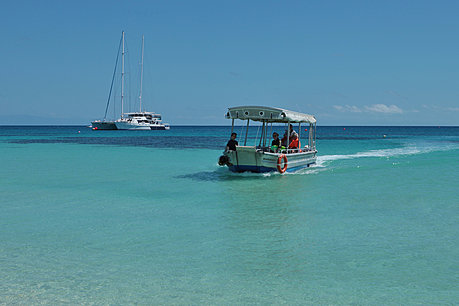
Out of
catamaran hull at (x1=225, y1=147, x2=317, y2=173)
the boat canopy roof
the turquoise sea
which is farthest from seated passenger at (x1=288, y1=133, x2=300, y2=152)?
the turquoise sea

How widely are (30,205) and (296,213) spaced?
299 inches

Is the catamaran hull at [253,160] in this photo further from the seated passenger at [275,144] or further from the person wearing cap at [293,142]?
the person wearing cap at [293,142]

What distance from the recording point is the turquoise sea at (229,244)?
6.33 m

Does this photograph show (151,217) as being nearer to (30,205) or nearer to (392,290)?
(30,205)

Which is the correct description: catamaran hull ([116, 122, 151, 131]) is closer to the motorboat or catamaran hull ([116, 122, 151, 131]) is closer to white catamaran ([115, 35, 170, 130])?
white catamaran ([115, 35, 170, 130])

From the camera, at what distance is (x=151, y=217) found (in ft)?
36.7

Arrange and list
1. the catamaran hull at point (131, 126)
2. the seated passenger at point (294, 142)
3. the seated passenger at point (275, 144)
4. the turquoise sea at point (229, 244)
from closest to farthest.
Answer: the turquoise sea at point (229, 244)
the seated passenger at point (275, 144)
the seated passenger at point (294, 142)
the catamaran hull at point (131, 126)

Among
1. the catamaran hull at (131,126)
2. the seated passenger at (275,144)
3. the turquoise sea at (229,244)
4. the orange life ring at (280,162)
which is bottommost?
the turquoise sea at (229,244)

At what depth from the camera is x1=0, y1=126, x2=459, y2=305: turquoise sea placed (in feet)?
20.8

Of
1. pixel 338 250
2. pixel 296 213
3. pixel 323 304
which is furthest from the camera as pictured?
pixel 296 213

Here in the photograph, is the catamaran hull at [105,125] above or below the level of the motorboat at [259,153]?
above

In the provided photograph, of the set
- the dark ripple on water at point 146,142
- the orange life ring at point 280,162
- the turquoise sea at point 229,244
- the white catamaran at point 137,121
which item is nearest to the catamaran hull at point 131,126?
the white catamaran at point 137,121

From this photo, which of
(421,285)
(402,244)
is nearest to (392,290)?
(421,285)

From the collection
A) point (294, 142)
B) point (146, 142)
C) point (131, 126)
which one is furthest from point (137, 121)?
point (294, 142)
